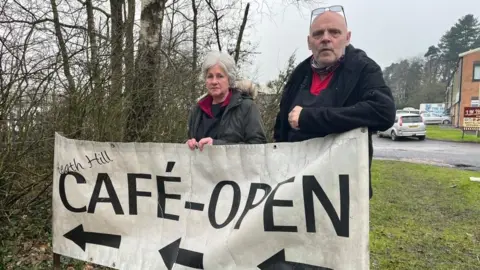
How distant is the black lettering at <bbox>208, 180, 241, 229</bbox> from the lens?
7.25ft

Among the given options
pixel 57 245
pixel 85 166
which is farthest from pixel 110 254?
pixel 85 166

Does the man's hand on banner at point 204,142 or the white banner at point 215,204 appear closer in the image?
the white banner at point 215,204

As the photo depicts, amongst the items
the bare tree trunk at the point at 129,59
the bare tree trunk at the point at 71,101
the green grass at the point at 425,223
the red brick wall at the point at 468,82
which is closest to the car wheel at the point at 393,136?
the green grass at the point at 425,223

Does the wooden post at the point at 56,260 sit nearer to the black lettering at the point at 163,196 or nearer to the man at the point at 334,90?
the black lettering at the point at 163,196

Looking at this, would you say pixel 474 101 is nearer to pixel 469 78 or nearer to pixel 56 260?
pixel 469 78

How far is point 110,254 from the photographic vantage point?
251 centimetres

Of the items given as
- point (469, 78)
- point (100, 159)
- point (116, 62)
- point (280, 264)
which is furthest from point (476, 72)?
point (100, 159)

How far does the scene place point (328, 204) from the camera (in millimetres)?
1967

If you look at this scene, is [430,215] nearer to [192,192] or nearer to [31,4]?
[192,192]

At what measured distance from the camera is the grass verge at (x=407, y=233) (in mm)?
3809

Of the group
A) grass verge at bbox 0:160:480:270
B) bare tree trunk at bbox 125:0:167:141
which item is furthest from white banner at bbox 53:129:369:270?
bare tree trunk at bbox 125:0:167:141

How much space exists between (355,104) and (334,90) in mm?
178

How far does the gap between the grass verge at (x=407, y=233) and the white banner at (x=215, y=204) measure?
4.93ft

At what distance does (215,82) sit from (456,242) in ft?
12.3
